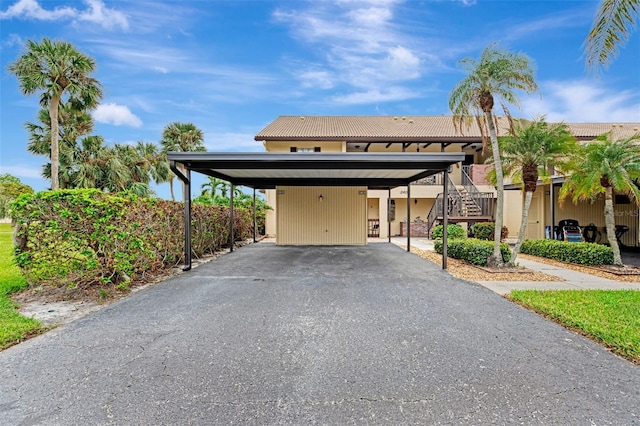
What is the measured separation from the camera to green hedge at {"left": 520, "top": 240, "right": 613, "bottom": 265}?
369 inches

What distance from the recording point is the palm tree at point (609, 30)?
20.8 ft

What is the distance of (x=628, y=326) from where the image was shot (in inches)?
179

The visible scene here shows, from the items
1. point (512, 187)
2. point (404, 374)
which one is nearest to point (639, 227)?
point (512, 187)


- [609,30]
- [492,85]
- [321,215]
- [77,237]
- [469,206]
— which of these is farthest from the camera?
[469,206]

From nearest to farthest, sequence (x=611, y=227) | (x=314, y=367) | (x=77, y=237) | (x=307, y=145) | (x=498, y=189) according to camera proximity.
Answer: (x=314, y=367), (x=77, y=237), (x=498, y=189), (x=611, y=227), (x=307, y=145)

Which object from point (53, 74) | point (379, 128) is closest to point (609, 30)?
point (379, 128)

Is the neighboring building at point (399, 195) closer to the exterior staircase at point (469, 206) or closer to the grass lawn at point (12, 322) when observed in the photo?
the exterior staircase at point (469, 206)

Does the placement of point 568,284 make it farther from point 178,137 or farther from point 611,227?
point 178,137

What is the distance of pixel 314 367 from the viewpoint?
11.0 feet

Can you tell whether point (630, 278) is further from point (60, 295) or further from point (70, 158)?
point (70, 158)

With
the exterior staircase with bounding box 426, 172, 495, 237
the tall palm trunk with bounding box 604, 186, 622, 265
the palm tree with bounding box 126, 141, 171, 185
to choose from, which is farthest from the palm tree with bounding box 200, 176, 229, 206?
the tall palm trunk with bounding box 604, 186, 622, 265

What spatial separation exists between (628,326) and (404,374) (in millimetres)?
3575

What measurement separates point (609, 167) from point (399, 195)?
35.6 ft

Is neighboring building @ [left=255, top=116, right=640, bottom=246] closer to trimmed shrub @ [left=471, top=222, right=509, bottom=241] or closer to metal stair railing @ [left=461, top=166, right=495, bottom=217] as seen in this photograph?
metal stair railing @ [left=461, top=166, right=495, bottom=217]
